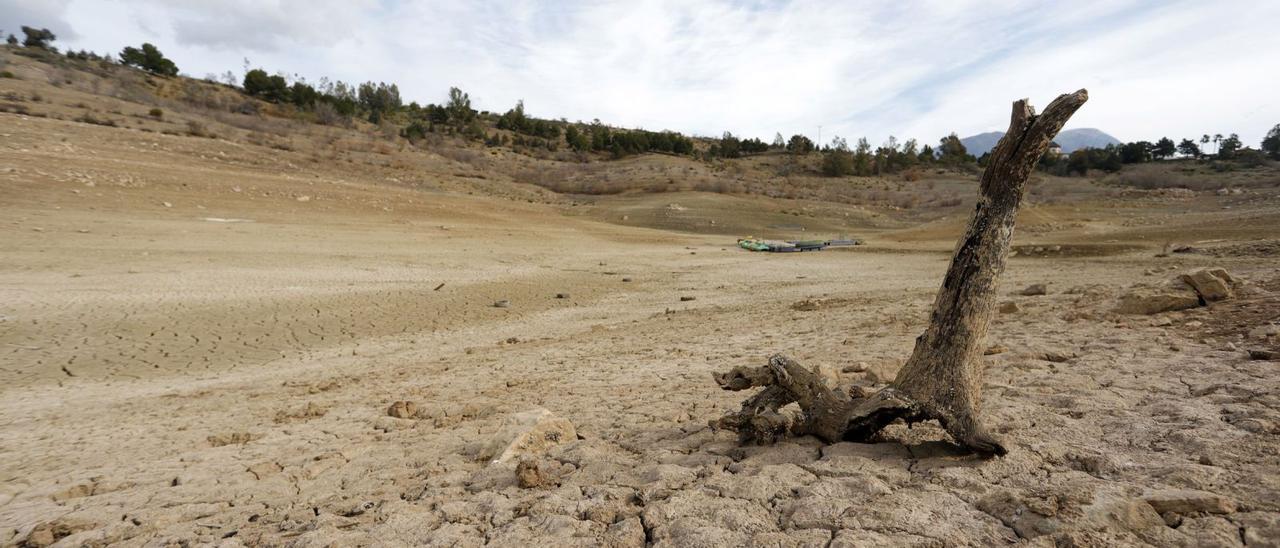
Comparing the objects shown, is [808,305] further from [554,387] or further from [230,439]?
[230,439]

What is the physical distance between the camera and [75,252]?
11.1m

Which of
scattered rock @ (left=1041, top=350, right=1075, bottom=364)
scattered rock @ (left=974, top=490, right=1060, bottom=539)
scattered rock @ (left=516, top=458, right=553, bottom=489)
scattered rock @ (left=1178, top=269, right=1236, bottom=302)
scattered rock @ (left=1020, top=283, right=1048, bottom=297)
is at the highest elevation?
scattered rock @ (left=1178, top=269, right=1236, bottom=302)

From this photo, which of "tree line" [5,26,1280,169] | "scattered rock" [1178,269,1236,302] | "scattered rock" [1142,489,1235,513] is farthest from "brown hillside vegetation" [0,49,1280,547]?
"tree line" [5,26,1280,169]

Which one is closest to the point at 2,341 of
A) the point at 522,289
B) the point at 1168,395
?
the point at 522,289

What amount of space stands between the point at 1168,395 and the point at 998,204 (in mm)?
1752

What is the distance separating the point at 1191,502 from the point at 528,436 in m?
2.94

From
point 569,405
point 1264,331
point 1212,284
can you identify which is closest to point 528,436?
point 569,405

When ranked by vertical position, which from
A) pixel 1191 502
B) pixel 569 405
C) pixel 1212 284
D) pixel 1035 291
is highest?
pixel 1212 284

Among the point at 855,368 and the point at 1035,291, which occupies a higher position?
the point at 1035,291

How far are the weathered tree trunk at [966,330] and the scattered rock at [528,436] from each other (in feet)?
4.66

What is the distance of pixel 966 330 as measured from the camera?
2.81 m

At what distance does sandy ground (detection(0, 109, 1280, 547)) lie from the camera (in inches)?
95.5

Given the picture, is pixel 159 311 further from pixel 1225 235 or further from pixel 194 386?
pixel 1225 235

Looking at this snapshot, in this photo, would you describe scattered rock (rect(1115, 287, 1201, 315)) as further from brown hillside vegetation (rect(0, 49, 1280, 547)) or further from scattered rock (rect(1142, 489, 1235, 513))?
scattered rock (rect(1142, 489, 1235, 513))
